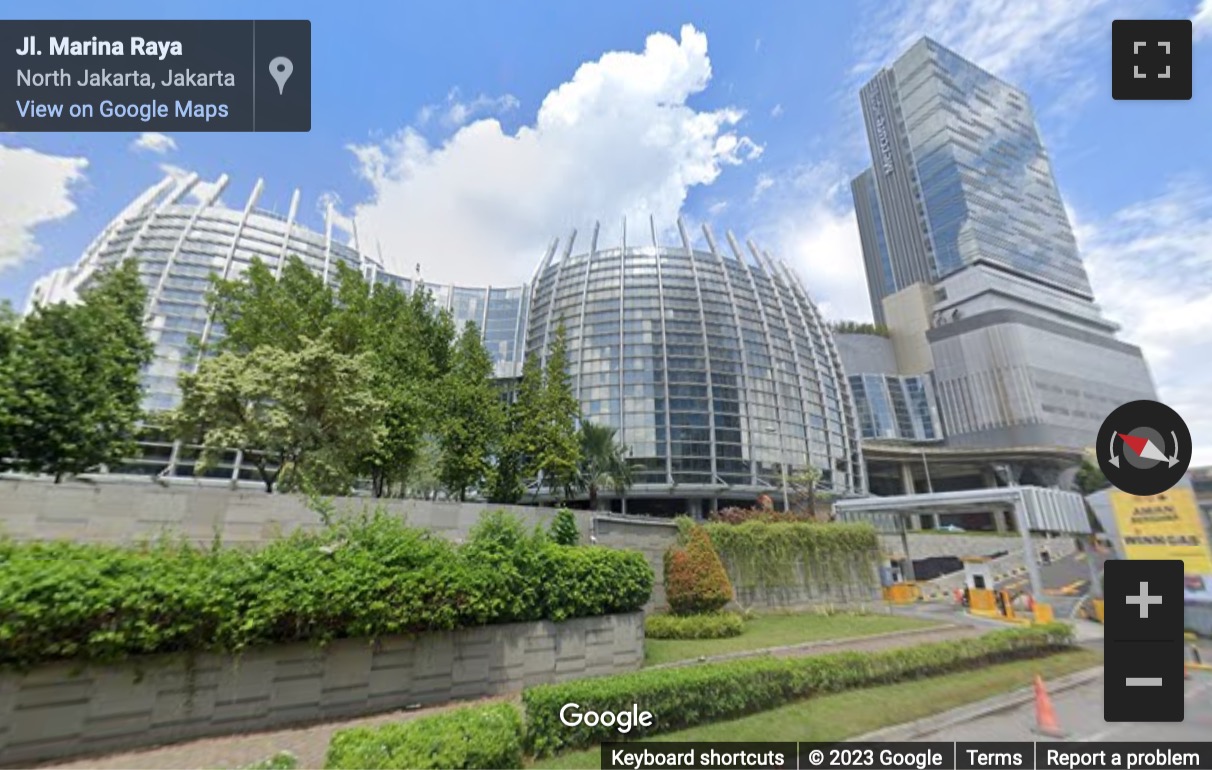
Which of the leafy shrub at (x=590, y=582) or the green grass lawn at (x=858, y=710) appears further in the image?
the leafy shrub at (x=590, y=582)

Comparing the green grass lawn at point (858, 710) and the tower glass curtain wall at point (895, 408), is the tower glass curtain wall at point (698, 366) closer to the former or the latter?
the tower glass curtain wall at point (895, 408)

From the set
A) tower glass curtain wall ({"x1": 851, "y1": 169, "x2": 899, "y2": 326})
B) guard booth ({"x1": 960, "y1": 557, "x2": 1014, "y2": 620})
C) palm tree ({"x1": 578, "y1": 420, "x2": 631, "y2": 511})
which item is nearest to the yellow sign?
guard booth ({"x1": 960, "y1": 557, "x2": 1014, "y2": 620})

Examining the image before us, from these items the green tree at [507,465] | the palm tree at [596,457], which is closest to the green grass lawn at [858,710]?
the green tree at [507,465]

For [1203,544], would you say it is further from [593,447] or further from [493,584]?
[593,447]

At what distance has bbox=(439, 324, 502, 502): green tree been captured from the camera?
76.1 ft

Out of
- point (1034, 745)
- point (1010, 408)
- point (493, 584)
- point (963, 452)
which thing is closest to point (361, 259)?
point (493, 584)

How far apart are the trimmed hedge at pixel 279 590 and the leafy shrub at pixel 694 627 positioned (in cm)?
499

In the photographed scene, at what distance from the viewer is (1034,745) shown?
452 cm

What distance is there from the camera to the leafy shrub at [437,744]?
5.30 m

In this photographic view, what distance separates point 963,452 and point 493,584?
281 ft

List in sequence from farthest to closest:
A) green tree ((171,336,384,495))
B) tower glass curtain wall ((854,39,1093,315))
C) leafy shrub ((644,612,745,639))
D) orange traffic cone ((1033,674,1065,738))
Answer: tower glass curtain wall ((854,39,1093,315))
green tree ((171,336,384,495))
leafy shrub ((644,612,745,639))
orange traffic cone ((1033,674,1065,738))

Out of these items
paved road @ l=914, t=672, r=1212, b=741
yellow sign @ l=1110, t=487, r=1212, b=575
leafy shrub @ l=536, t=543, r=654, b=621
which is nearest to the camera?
yellow sign @ l=1110, t=487, r=1212, b=575

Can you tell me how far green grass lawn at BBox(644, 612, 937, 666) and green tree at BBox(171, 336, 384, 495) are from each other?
1209 cm

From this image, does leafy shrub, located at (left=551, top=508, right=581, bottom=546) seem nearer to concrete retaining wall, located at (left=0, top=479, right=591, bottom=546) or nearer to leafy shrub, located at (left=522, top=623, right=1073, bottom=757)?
concrete retaining wall, located at (left=0, top=479, right=591, bottom=546)
